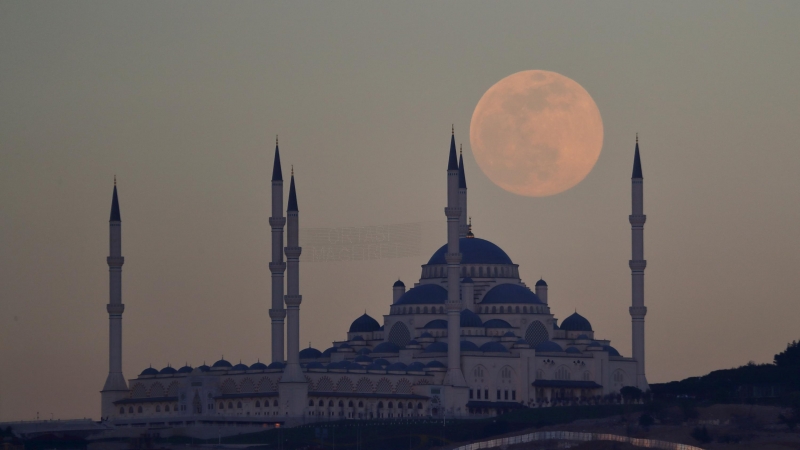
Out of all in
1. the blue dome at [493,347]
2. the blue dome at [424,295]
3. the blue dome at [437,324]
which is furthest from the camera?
the blue dome at [424,295]

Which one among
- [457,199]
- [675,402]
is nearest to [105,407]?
[457,199]

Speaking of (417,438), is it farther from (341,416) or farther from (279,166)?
(279,166)

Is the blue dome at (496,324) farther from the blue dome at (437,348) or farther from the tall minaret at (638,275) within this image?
the tall minaret at (638,275)

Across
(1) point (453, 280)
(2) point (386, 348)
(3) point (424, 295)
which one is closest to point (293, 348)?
(1) point (453, 280)

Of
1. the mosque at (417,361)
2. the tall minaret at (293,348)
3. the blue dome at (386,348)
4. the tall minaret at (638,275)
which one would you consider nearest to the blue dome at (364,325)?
the mosque at (417,361)

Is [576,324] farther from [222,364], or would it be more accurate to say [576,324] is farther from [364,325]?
[222,364]
